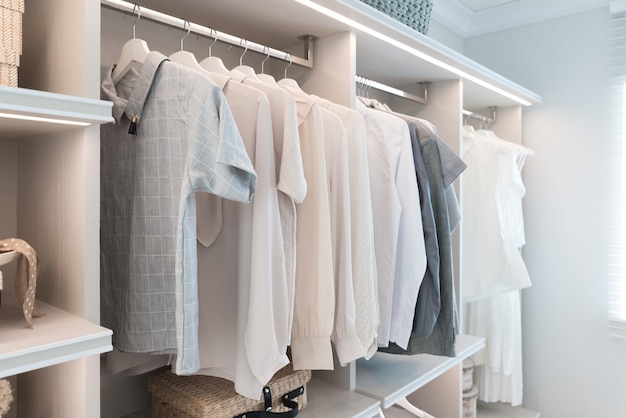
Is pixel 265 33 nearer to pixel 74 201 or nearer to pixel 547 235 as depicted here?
pixel 74 201

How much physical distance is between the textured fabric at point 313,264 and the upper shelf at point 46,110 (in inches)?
19.5

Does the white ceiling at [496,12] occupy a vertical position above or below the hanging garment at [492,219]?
above

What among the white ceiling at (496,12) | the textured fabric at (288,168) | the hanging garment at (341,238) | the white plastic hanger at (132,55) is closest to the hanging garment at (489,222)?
the white ceiling at (496,12)

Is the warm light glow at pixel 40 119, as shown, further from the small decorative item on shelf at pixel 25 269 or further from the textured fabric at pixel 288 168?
the textured fabric at pixel 288 168

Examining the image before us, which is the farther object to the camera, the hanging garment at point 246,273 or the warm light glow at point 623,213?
the warm light glow at point 623,213

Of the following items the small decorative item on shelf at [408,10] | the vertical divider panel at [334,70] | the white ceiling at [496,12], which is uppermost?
the white ceiling at [496,12]

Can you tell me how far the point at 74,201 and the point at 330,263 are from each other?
1.90ft

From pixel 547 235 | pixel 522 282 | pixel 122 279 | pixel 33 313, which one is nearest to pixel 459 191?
pixel 522 282

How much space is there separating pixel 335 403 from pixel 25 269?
926 mm

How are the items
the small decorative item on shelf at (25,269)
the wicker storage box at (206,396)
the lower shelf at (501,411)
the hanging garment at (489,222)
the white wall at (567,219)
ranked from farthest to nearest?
1. the lower shelf at (501,411)
2. the white wall at (567,219)
3. the hanging garment at (489,222)
4. the wicker storage box at (206,396)
5. the small decorative item on shelf at (25,269)

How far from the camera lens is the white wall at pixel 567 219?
2.39 m

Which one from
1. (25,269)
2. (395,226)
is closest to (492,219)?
(395,226)

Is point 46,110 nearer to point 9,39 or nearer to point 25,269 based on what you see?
point 9,39

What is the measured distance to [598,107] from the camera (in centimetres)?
239
